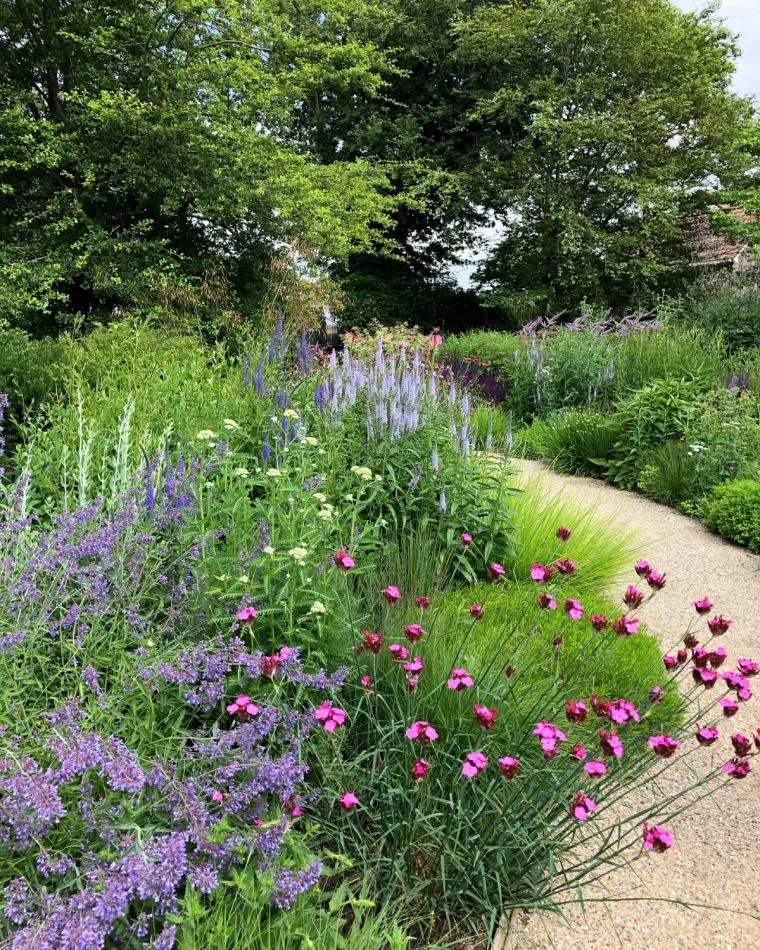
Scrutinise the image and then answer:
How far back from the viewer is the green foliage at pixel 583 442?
7.03 meters

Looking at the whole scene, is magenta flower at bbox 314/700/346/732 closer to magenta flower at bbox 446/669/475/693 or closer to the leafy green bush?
magenta flower at bbox 446/669/475/693

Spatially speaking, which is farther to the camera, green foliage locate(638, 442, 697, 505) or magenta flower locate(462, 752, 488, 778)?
green foliage locate(638, 442, 697, 505)

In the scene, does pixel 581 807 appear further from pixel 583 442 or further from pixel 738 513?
pixel 583 442

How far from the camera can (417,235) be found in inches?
915

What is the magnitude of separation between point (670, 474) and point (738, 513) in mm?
1018

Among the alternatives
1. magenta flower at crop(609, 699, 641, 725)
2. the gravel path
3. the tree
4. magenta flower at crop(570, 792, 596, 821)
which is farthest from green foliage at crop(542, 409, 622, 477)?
the tree

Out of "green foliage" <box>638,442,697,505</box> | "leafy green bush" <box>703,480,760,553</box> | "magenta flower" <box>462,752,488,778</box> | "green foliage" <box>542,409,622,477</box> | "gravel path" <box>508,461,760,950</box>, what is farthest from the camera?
"green foliage" <box>542,409,622,477</box>

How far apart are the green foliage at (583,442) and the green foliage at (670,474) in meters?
0.57

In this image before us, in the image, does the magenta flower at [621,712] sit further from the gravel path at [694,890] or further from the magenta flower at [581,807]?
the gravel path at [694,890]

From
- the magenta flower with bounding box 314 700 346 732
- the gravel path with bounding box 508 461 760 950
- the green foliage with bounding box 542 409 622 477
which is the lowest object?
the gravel path with bounding box 508 461 760 950

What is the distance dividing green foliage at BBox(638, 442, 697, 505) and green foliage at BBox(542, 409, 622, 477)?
575 mm

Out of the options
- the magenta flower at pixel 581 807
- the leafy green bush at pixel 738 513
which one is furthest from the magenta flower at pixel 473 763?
the leafy green bush at pixel 738 513

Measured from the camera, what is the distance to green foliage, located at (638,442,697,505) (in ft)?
19.9

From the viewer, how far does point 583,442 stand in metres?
7.20
